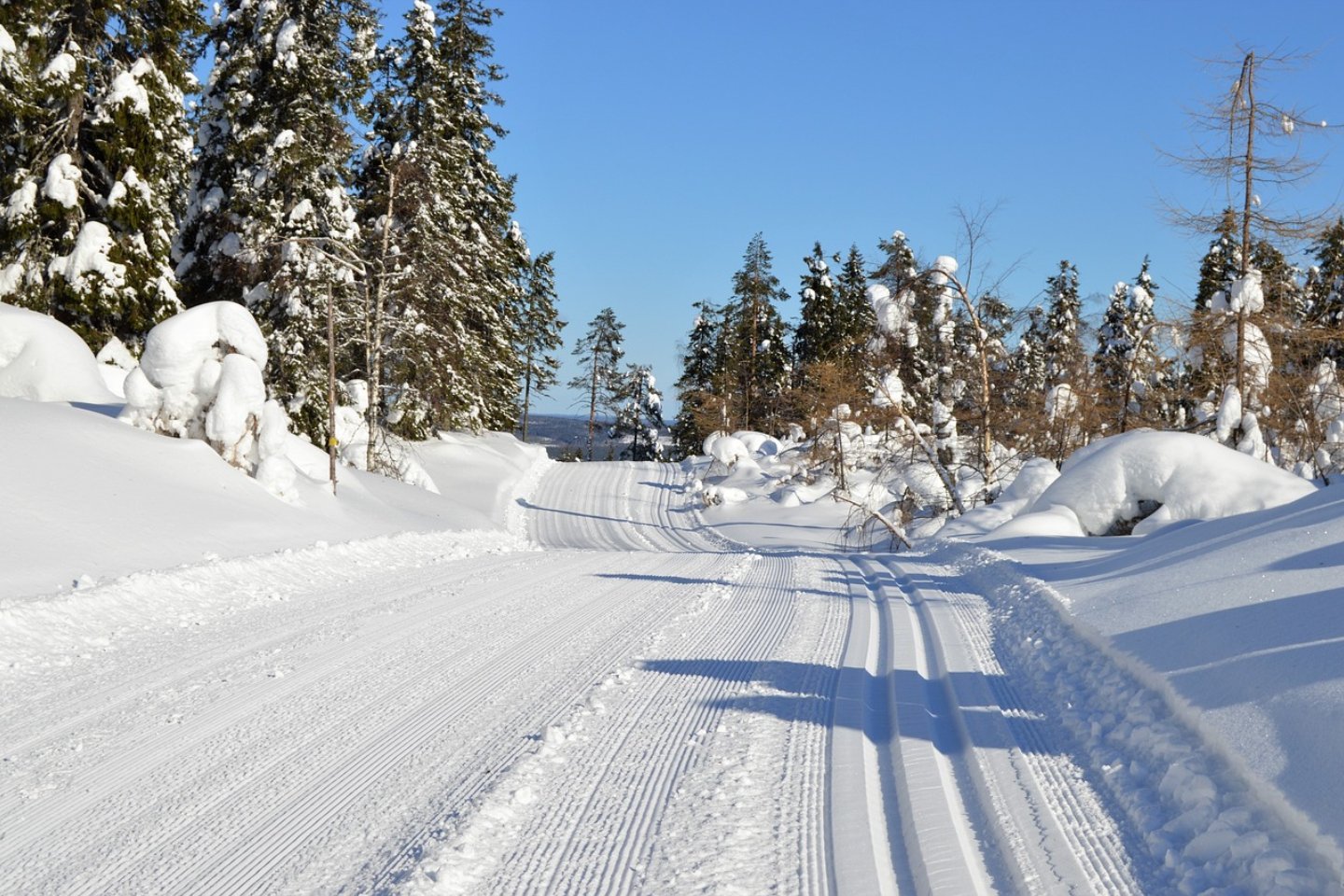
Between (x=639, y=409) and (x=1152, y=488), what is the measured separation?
44.2 metres

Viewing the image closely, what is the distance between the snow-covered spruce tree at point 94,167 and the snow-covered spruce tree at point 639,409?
37.6m

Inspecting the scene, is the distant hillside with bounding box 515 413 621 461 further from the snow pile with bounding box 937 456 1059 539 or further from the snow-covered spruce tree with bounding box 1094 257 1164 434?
the snow pile with bounding box 937 456 1059 539

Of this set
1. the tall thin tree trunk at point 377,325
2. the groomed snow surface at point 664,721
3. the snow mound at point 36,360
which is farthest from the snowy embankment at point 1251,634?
the tall thin tree trunk at point 377,325

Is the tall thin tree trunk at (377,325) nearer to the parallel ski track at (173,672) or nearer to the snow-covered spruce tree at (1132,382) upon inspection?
the parallel ski track at (173,672)

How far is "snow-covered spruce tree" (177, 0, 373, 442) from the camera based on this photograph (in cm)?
2036

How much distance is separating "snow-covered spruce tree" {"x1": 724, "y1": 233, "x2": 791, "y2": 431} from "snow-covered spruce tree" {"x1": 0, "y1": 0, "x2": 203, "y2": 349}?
3090 centimetres

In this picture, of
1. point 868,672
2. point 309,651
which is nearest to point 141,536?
point 309,651

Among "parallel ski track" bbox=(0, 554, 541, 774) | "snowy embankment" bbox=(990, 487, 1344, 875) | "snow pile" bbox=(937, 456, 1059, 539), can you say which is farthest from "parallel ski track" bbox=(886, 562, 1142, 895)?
"snow pile" bbox=(937, 456, 1059, 539)

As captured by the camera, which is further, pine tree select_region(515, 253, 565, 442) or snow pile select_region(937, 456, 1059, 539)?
pine tree select_region(515, 253, 565, 442)

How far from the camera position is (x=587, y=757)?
171 inches

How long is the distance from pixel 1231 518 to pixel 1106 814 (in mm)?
7489

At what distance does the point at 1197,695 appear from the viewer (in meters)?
4.59

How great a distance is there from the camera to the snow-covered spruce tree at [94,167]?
1700 centimetres

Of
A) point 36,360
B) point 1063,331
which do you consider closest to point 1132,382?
point 1063,331
